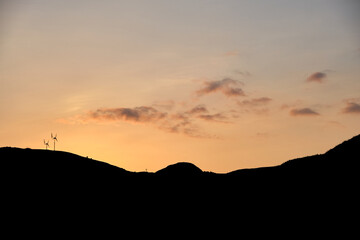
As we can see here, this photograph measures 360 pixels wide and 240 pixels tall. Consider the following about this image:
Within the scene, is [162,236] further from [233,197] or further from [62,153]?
[62,153]

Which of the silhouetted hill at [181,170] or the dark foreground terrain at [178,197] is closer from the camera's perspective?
the dark foreground terrain at [178,197]

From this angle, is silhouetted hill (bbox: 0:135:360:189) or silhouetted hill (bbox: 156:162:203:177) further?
silhouetted hill (bbox: 156:162:203:177)

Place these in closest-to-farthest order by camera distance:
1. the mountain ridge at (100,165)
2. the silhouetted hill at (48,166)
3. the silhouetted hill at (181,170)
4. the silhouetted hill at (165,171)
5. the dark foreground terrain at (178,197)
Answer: the dark foreground terrain at (178,197), the silhouetted hill at (48,166), the silhouetted hill at (165,171), the mountain ridge at (100,165), the silhouetted hill at (181,170)

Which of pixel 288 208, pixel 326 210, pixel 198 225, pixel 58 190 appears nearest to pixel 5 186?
pixel 58 190

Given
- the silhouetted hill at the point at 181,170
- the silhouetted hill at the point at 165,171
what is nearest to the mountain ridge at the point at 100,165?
the silhouetted hill at the point at 165,171

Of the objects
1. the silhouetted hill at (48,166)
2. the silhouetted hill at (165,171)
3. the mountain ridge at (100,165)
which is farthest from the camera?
the mountain ridge at (100,165)

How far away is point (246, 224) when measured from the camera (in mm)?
67438

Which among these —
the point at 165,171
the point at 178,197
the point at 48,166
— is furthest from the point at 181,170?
the point at 48,166

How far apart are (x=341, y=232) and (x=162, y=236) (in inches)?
966

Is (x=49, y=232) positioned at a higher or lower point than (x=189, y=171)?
lower

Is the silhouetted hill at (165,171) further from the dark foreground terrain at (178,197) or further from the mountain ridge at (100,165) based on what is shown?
the dark foreground terrain at (178,197)

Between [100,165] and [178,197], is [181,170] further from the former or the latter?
[100,165]

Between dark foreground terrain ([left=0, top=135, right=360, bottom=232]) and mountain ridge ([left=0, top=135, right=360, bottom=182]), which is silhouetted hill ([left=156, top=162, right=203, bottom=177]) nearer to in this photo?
mountain ridge ([left=0, top=135, right=360, bottom=182])

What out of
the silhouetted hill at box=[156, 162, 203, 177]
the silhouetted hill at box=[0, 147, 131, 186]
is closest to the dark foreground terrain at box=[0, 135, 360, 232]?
the silhouetted hill at box=[0, 147, 131, 186]
